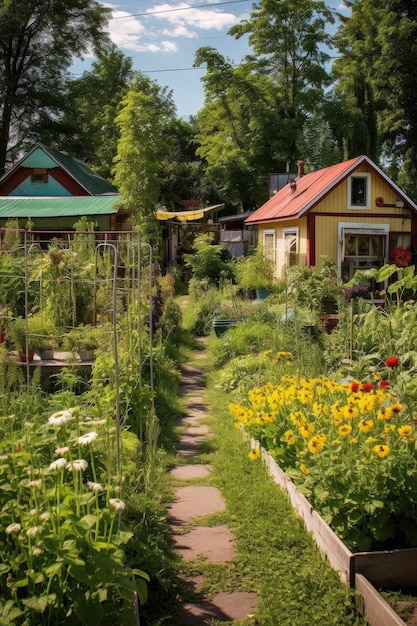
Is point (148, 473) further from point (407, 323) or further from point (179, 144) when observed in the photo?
point (179, 144)

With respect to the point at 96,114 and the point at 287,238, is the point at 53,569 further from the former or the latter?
the point at 96,114

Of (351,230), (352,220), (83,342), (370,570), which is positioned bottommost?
(370,570)

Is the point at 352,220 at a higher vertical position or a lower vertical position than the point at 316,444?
higher

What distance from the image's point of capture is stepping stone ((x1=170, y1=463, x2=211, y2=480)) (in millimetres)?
5516

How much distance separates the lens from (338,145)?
3169cm

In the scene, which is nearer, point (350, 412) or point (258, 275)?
point (350, 412)

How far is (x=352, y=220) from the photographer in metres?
15.9

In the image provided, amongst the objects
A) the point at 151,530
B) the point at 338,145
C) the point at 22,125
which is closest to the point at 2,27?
the point at 22,125

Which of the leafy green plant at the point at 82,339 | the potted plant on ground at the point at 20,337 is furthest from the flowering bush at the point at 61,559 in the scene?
the potted plant on ground at the point at 20,337

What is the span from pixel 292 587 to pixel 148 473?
138 cm

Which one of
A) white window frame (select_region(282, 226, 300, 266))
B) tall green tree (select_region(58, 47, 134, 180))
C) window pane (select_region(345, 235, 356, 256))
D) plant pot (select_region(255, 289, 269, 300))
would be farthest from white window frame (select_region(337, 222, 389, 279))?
tall green tree (select_region(58, 47, 134, 180))

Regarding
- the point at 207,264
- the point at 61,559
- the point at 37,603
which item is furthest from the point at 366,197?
the point at 37,603

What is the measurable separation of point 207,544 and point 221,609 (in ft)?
2.63

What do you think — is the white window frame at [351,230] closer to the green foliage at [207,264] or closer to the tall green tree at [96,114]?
the green foliage at [207,264]
